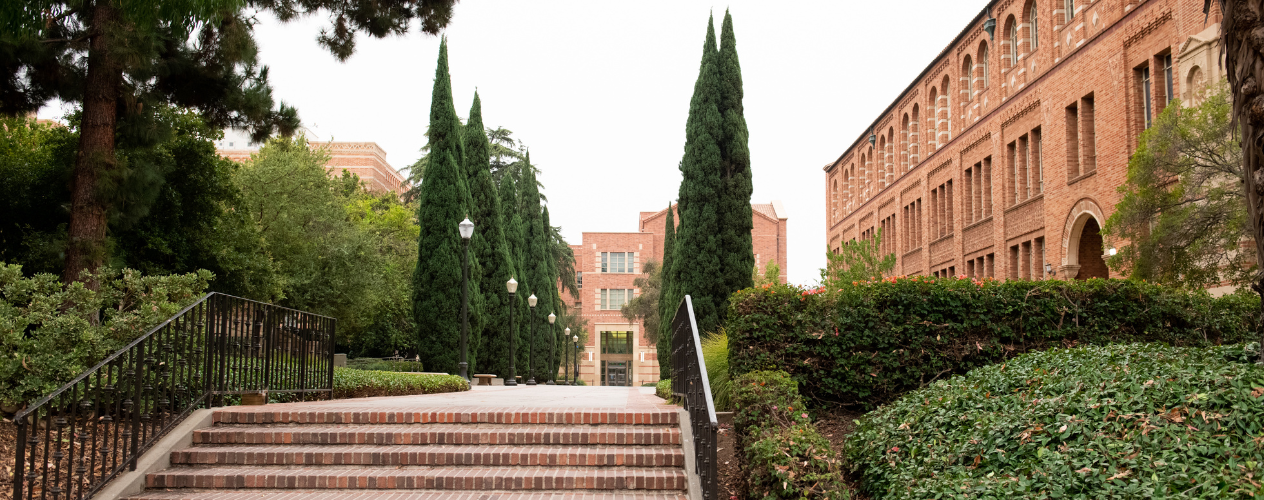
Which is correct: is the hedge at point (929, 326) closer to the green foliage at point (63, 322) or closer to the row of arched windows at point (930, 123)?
the green foliage at point (63, 322)

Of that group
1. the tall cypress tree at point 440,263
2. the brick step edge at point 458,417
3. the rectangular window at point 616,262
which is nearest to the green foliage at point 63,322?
the brick step edge at point 458,417

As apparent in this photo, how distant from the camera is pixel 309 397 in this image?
393 inches

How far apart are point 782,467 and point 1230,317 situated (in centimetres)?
666

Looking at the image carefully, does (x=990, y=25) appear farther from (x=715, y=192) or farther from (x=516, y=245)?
(x=516, y=245)

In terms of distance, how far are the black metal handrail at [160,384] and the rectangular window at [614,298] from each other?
173 ft

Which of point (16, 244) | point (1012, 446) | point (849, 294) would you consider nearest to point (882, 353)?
point (849, 294)

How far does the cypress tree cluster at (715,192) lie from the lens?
2047 cm

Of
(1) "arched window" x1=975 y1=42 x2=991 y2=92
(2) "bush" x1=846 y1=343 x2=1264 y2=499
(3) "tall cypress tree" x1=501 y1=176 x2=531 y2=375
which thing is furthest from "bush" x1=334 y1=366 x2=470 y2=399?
(1) "arched window" x1=975 y1=42 x2=991 y2=92

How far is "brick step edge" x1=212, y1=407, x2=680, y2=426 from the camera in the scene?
7.23m

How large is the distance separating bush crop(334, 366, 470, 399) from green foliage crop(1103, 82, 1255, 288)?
13967mm

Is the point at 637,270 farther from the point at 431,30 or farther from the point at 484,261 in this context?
the point at 431,30

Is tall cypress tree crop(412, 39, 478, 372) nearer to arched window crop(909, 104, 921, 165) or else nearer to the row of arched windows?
the row of arched windows

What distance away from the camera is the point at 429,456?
21.6 feet

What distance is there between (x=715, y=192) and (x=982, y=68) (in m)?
16.5
